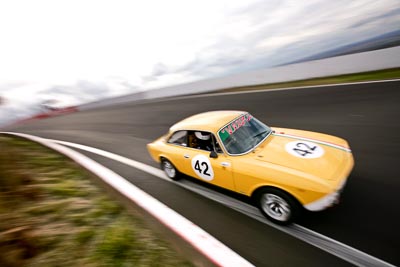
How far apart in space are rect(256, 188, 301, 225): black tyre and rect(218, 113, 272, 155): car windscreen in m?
0.74

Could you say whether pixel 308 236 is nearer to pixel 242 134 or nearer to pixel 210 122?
pixel 242 134

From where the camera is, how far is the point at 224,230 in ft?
10.5

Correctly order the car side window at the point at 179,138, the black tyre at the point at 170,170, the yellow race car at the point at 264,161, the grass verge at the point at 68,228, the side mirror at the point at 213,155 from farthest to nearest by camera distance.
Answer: the black tyre at the point at 170,170 → the car side window at the point at 179,138 → the side mirror at the point at 213,155 → the yellow race car at the point at 264,161 → the grass verge at the point at 68,228

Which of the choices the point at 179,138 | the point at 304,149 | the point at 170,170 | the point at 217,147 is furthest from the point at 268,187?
the point at 170,170

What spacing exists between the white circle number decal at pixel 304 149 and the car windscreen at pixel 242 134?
0.51 metres

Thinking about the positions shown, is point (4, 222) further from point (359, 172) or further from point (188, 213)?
point (359, 172)

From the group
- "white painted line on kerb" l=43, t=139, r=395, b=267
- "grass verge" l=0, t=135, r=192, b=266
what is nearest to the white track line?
"white painted line on kerb" l=43, t=139, r=395, b=267

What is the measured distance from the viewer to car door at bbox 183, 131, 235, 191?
3.47 meters

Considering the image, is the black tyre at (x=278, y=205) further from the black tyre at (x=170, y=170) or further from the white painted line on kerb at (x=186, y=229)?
the black tyre at (x=170, y=170)

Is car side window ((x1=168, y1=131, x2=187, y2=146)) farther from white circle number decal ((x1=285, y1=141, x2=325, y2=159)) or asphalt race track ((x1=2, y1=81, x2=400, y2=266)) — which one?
white circle number decal ((x1=285, y1=141, x2=325, y2=159))

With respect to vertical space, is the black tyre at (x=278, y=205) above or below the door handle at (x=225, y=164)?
below

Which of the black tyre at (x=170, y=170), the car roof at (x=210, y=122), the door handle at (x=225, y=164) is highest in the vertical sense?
the car roof at (x=210, y=122)

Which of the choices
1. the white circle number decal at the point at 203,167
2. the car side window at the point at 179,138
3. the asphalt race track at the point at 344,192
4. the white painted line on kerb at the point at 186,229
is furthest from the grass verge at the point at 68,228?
the car side window at the point at 179,138

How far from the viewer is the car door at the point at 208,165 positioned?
3.47 metres
